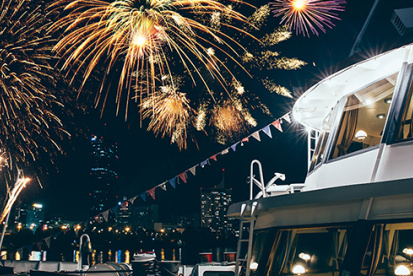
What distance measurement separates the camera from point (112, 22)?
14.2 meters

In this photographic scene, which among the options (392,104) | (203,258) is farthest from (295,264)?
(203,258)

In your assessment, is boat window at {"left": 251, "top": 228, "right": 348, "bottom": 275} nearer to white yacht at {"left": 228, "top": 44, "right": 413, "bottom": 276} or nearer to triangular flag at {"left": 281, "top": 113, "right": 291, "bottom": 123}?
white yacht at {"left": 228, "top": 44, "right": 413, "bottom": 276}


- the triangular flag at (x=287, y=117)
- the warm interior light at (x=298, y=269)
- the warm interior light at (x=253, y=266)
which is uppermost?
the triangular flag at (x=287, y=117)

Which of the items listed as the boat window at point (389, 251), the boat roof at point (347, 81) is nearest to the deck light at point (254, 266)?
the boat window at point (389, 251)

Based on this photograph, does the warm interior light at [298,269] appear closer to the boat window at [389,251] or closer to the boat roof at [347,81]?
the boat window at [389,251]

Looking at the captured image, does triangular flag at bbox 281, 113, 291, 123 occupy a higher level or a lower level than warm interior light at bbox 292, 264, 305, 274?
higher

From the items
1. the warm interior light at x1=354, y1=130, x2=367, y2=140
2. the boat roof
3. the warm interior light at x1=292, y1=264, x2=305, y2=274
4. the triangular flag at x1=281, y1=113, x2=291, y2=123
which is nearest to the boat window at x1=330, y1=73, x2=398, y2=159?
the warm interior light at x1=354, y1=130, x2=367, y2=140

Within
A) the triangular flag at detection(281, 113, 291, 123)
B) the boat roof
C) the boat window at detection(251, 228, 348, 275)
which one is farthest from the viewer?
the triangular flag at detection(281, 113, 291, 123)

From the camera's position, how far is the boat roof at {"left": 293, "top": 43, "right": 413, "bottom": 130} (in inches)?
254

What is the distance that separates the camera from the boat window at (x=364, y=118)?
21.8ft

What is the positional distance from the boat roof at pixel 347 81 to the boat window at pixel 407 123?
81 cm

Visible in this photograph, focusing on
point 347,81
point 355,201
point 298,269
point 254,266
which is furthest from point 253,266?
point 347,81

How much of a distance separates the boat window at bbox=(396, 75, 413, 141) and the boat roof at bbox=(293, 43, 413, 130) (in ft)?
2.65

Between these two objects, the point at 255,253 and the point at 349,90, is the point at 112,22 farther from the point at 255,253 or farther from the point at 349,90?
the point at 255,253
